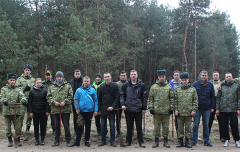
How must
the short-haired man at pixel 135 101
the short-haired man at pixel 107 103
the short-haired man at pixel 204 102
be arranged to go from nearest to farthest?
the short-haired man at pixel 135 101 → the short-haired man at pixel 204 102 → the short-haired man at pixel 107 103

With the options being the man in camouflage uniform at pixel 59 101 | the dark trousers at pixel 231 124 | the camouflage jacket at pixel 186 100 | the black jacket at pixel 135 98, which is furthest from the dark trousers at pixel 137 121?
the dark trousers at pixel 231 124

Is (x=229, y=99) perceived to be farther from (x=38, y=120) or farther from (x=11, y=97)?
(x=11, y=97)

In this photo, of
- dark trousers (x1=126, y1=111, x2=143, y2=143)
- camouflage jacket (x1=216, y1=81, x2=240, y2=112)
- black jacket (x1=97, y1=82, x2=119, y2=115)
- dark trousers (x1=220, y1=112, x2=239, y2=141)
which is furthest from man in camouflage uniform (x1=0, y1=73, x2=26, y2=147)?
dark trousers (x1=220, y1=112, x2=239, y2=141)

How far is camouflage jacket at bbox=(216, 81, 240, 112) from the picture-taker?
611 centimetres

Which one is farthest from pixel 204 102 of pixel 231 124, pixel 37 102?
pixel 37 102

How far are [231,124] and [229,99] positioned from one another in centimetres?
77

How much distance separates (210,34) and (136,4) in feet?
36.5

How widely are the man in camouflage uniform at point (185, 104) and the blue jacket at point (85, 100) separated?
2427 mm

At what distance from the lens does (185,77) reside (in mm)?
6043

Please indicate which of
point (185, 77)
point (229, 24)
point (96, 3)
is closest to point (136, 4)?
point (96, 3)

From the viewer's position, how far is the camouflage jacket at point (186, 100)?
586 cm

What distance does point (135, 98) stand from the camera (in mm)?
5980

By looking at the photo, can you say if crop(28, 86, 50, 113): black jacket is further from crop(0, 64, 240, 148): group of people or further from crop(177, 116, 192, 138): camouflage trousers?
crop(177, 116, 192, 138): camouflage trousers

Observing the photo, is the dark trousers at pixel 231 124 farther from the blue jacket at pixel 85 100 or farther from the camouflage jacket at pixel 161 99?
the blue jacket at pixel 85 100
